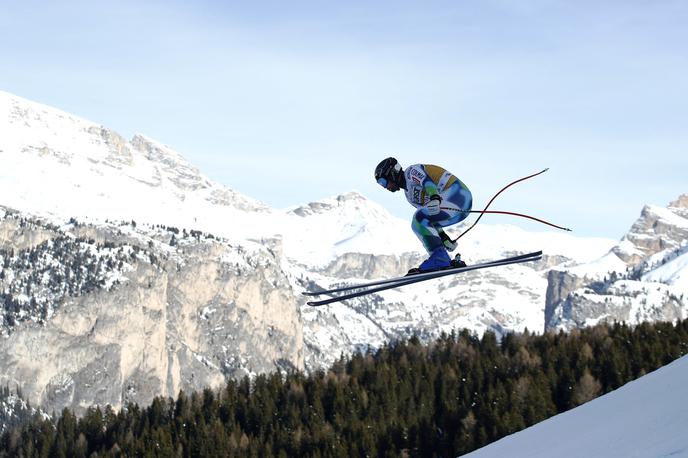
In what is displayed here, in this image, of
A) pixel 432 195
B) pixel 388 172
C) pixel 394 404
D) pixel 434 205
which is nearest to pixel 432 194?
pixel 432 195

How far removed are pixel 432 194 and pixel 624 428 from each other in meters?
6.26

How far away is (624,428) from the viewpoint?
15.4 metres

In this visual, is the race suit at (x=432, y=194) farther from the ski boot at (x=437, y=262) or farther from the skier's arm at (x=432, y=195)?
the ski boot at (x=437, y=262)

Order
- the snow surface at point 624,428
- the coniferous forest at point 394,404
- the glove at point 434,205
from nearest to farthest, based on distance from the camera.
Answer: the snow surface at point 624,428 → the glove at point 434,205 → the coniferous forest at point 394,404

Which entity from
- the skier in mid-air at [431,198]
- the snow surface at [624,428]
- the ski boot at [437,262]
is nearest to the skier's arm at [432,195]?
the skier in mid-air at [431,198]

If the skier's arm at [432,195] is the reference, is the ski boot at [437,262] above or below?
below

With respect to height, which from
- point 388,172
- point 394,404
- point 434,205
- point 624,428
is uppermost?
point 394,404

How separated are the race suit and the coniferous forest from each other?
75.3 meters

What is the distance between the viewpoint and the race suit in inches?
778

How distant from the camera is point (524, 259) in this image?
64.4 feet

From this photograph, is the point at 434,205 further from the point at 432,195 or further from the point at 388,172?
the point at 388,172

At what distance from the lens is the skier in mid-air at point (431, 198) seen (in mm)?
19625

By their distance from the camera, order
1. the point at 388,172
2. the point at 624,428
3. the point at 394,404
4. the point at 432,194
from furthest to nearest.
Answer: the point at 394,404 → the point at 432,194 → the point at 388,172 → the point at 624,428

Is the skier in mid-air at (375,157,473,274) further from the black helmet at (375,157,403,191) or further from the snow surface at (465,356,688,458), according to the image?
the snow surface at (465,356,688,458)
